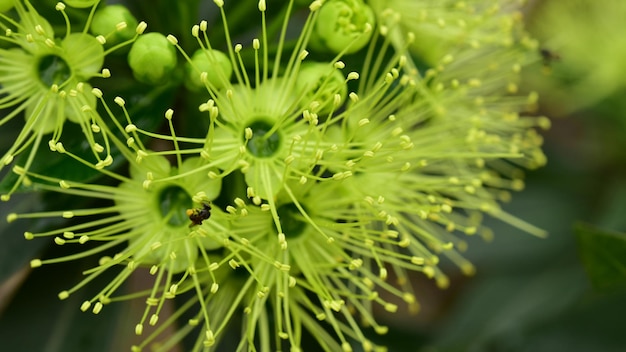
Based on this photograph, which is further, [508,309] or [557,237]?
[557,237]

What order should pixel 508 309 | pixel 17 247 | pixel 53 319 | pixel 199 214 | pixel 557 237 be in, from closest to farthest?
pixel 199 214 < pixel 17 247 < pixel 53 319 < pixel 508 309 < pixel 557 237

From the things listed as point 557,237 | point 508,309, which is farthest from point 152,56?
point 557,237

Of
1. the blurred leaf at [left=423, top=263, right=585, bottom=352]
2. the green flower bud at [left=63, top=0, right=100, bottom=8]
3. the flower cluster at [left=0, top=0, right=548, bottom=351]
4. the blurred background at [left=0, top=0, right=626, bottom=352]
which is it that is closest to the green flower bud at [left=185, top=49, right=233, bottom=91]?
the flower cluster at [left=0, top=0, right=548, bottom=351]

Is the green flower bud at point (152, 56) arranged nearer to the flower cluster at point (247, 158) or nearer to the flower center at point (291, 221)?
the flower cluster at point (247, 158)

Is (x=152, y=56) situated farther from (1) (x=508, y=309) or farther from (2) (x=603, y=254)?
(1) (x=508, y=309)

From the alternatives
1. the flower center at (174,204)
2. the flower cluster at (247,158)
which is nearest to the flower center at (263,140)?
the flower cluster at (247,158)

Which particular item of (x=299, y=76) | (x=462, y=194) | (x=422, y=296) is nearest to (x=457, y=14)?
(x=462, y=194)

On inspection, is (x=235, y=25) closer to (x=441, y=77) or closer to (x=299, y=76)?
(x=299, y=76)
